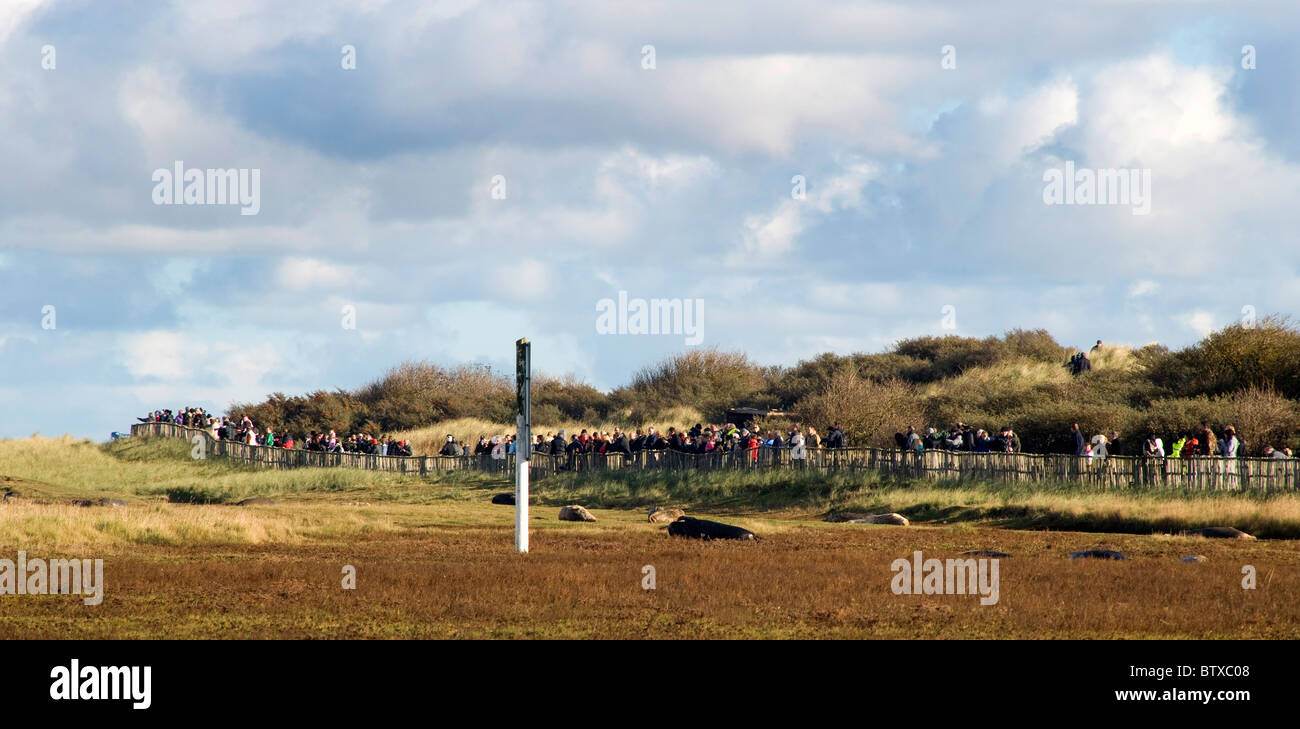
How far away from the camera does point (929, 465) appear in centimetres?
3916

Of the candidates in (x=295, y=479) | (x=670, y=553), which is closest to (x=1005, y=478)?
(x=670, y=553)

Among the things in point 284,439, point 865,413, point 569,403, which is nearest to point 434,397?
point 569,403

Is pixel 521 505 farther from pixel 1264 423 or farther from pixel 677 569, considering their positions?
pixel 1264 423

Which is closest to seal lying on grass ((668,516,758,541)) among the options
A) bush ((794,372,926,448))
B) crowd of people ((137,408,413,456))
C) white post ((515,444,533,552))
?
white post ((515,444,533,552))

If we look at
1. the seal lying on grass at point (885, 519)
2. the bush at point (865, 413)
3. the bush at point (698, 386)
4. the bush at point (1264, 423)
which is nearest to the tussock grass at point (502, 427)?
the bush at point (698, 386)

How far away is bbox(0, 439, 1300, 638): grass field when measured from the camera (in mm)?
15828

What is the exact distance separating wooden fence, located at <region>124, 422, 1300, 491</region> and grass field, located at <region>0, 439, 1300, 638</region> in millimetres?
800

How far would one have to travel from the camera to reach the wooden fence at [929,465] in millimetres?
32312

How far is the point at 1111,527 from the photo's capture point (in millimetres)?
31656

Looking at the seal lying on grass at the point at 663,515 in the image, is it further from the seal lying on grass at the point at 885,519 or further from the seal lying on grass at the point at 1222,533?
the seal lying on grass at the point at 1222,533

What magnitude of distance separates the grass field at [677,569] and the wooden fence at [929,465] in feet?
2.62

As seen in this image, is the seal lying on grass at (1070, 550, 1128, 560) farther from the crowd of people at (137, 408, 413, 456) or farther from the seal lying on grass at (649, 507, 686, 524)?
the crowd of people at (137, 408, 413, 456)

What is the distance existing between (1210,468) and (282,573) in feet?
74.1
